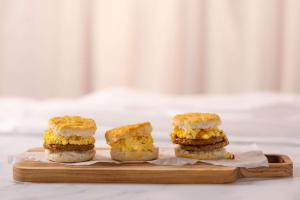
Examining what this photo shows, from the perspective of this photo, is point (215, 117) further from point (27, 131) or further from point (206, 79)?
point (206, 79)

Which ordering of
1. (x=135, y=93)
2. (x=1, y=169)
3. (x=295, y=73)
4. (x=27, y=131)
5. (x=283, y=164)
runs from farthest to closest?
(x=295, y=73)
(x=135, y=93)
(x=27, y=131)
(x=1, y=169)
(x=283, y=164)

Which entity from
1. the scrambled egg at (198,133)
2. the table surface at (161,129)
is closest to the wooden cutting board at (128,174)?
the table surface at (161,129)

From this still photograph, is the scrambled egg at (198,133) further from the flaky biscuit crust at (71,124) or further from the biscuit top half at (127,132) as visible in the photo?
the flaky biscuit crust at (71,124)

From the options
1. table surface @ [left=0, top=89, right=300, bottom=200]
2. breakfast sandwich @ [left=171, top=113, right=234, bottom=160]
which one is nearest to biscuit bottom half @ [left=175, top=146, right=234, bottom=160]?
breakfast sandwich @ [left=171, top=113, right=234, bottom=160]

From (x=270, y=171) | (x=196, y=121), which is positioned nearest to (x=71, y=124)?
(x=196, y=121)

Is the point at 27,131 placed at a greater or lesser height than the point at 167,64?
lesser

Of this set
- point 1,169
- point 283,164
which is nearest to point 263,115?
point 283,164

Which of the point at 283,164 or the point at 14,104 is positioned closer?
the point at 283,164

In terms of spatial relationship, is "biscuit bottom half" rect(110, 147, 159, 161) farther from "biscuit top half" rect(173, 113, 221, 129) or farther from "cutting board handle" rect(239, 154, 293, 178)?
"cutting board handle" rect(239, 154, 293, 178)
